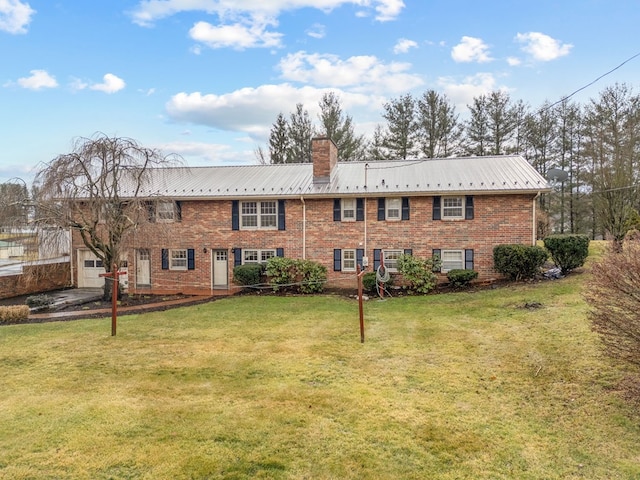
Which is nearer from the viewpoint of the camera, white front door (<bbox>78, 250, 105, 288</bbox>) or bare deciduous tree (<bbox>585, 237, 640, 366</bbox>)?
bare deciduous tree (<bbox>585, 237, 640, 366</bbox>)

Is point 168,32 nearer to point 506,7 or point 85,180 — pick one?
point 85,180

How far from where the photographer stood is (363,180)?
1730 cm

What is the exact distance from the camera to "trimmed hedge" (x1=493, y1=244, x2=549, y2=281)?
14344 millimetres

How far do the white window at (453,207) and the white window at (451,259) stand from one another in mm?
1396

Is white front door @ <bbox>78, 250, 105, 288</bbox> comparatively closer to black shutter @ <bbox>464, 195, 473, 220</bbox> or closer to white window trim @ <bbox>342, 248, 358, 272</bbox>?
white window trim @ <bbox>342, 248, 358, 272</bbox>

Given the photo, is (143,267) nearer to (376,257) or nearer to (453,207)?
(376,257)

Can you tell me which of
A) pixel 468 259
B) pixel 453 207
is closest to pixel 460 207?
pixel 453 207

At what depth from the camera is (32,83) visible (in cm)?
1551

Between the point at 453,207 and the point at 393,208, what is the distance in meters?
2.33

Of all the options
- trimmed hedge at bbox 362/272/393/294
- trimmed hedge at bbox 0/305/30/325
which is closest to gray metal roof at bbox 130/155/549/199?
trimmed hedge at bbox 362/272/393/294

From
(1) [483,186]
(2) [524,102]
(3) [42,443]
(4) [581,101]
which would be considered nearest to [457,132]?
(2) [524,102]

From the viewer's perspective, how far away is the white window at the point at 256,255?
17.2 metres

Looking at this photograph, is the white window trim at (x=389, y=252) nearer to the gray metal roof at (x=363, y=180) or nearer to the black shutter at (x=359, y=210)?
the black shutter at (x=359, y=210)

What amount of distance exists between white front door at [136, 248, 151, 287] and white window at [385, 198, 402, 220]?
34.9 ft
